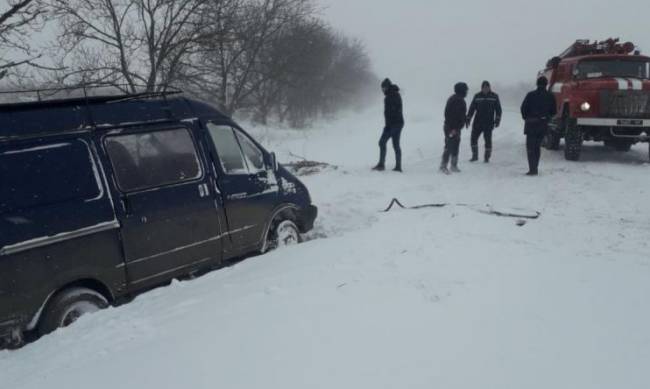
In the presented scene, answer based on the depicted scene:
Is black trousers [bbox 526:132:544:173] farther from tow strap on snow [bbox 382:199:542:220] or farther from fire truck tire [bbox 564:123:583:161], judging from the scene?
tow strap on snow [bbox 382:199:542:220]

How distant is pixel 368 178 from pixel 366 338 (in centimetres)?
681

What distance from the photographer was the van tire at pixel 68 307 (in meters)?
3.81

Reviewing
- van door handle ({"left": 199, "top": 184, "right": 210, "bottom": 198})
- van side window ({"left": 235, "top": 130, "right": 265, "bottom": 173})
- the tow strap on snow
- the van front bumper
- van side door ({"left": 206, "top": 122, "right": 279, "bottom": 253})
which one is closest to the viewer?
van door handle ({"left": 199, "top": 184, "right": 210, "bottom": 198})

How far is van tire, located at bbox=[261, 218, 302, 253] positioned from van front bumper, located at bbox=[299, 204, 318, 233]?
153 millimetres

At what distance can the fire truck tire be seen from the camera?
34.5 ft

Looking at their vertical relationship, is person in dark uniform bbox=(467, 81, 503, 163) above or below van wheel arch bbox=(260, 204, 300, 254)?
above

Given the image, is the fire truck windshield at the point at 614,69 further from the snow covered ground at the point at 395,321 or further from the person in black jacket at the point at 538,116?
the snow covered ground at the point at 395,321

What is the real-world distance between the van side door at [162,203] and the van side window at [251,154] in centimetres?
72

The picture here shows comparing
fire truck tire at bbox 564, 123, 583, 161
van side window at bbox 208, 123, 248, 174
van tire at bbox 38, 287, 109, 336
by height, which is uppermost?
van side window at bbox 208, 123, 248, 174

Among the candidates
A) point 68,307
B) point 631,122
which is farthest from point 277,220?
point 631,122

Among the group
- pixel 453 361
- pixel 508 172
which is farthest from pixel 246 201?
pixel 508 172

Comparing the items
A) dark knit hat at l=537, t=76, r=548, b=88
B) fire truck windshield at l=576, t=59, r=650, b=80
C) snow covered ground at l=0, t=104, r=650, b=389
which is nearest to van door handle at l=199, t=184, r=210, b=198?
snow covered ground at l=0, t=104, r=650, b=389

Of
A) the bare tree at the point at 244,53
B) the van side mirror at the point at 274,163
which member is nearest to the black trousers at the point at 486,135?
the van side mirror at the point at 274,163

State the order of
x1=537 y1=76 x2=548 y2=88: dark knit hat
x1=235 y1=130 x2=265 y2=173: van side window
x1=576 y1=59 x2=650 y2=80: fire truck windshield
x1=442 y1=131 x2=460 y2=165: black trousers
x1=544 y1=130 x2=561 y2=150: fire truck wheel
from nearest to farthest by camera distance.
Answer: x1=235 y1=130 x2=265 y2=173: van side window
x1=537 y1=76 x2=548 y2=88: dark knit hat
x1=442 y1=131 x2=460 y2=165: black trousers
x1=576 y1=59 x2=650 y2=80: fire truck windshield
x1=544 y1=130 x2=561 y2=150: fire truck wheel
